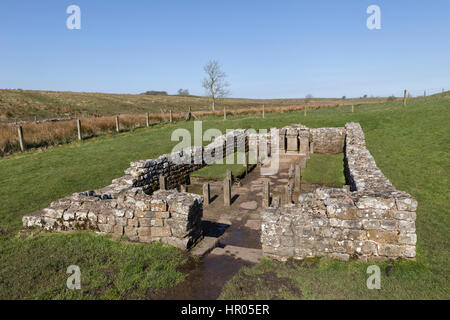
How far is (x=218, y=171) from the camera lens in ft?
45.0

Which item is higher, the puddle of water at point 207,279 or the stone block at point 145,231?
the stone block at point 145,231

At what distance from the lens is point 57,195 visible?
945 cm

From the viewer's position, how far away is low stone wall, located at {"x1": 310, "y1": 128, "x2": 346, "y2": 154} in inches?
774

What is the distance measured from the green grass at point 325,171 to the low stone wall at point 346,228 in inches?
257

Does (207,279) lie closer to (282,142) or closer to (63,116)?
(282,142)

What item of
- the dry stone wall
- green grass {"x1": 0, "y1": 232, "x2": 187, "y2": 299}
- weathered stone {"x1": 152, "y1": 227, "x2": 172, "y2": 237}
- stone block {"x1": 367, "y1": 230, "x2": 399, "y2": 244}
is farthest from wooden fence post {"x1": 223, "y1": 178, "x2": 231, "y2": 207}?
stone block {"x1": 367, "y1": 230, "x2": 399, "y2": 244}

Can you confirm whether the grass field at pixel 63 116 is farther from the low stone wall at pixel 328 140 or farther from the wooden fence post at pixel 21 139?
the low stone wall at pixel 328 140

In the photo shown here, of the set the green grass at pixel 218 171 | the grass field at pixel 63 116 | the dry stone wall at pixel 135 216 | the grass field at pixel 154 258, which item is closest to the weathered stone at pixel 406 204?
the grass field at pixel 154 258

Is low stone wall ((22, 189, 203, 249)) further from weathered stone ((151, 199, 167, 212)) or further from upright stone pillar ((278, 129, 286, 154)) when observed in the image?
upright stone pillar ((278, 129, 286, 154))

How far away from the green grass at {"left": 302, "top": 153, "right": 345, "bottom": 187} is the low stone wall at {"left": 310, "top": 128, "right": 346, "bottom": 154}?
1615 millimetres

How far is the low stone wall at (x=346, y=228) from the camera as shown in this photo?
5.10 meters

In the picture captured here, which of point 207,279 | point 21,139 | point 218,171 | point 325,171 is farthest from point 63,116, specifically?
point 207,279

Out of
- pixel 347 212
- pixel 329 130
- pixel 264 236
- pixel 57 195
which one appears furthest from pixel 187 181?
pixel 329 130

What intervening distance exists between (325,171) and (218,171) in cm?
565
